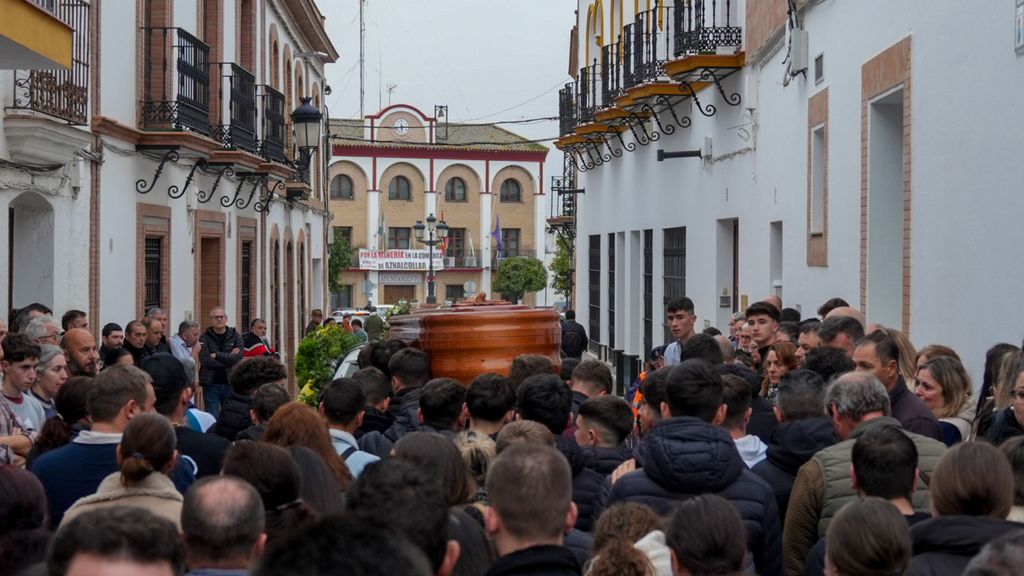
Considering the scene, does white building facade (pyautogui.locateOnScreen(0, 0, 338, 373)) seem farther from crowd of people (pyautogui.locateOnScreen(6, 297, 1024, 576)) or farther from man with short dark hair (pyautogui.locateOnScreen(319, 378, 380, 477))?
man with short dark hair (pyautogui.locateOnScreen(319, 378, 380, 477))

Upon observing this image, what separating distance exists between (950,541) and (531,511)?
4.06 feet

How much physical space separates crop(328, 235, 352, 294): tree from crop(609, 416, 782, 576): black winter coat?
53549mm

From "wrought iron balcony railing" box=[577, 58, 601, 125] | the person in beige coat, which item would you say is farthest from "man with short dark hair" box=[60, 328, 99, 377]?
"wrought iron balcony railing" box=[577, 58, 601, 125]

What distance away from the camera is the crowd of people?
3443 millimetres

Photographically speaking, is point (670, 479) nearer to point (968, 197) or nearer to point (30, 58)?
point (968, 197)

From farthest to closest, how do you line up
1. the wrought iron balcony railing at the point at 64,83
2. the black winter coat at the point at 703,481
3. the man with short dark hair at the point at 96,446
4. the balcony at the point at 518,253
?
the balcony at the point at 518,253 < the wrought iron balcony railing at the point at 64,83 < the man with short dark hair at the point at 96,446 < the black winter coat at the point at 703,481

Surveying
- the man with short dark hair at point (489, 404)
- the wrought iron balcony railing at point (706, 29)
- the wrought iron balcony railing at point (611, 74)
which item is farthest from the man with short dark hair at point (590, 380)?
the wrought iron balcony railing at point (611, 74)

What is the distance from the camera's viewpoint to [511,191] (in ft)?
220

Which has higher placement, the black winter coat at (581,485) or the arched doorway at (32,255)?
the arched doorway at (32,255)

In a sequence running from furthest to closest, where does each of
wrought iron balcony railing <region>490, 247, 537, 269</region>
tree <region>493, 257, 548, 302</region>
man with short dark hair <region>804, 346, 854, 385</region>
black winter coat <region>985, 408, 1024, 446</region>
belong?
wrought iron balcony railing <region>490, 247, 537, 269</region>
tree <region>493, 257, 548, 302</region>
man with short dark hair <region>804, 346, 854, 385</region>
black winter coat <region>985, 408, 1024, 446</region>

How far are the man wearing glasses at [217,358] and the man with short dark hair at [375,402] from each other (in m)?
6.59

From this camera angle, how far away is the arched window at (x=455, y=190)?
65.6 metres

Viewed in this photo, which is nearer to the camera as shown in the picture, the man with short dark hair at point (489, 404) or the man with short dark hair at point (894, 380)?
the man with short dark hair at point (894, 380)

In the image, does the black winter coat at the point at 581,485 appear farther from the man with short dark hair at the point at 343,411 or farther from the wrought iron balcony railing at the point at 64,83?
the wrought iron balcony railing at the point at 64,83
